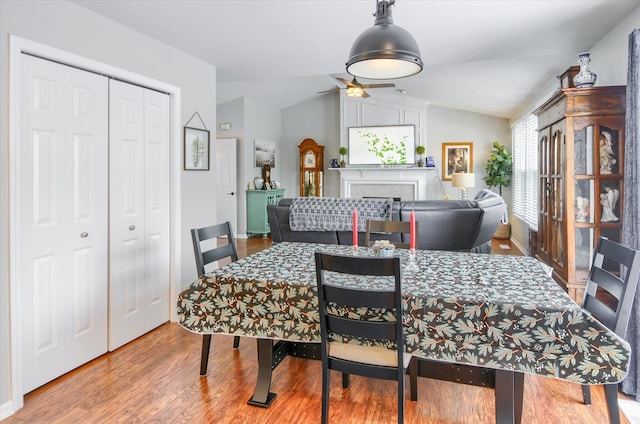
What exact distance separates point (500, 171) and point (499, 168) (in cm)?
7

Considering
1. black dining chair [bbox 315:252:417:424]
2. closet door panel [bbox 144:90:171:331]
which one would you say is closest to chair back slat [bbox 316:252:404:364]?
black dining chair [bbox 315:252:417:424]

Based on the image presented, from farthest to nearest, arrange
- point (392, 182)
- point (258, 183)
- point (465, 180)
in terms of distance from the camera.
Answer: point (392, 182) → point (258, 183) → point (465, 180)

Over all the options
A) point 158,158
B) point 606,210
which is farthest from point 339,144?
point 606,210

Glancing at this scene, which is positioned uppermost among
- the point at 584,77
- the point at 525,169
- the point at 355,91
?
the point at 355,91

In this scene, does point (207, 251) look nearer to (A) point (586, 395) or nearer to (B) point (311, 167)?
(A) point (586, 395)

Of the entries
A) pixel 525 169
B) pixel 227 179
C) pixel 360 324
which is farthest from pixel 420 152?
pixel 360 324

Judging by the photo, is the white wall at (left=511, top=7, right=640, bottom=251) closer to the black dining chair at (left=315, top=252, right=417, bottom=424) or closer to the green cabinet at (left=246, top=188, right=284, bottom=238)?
the black dining chair at (left=315, top=252, right=417, bottom=424)

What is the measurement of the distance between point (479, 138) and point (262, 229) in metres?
5.02

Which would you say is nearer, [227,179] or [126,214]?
[126,214]

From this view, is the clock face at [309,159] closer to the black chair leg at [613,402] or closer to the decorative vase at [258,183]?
the decorative vase at [258,183]

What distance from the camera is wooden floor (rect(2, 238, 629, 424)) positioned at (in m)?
2.17

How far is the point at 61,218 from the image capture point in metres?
2.60

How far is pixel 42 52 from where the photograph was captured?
2426 millimetres

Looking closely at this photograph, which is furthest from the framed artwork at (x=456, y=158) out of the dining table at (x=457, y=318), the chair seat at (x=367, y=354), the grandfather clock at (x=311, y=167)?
the chair seat at (x=367, y=354)
